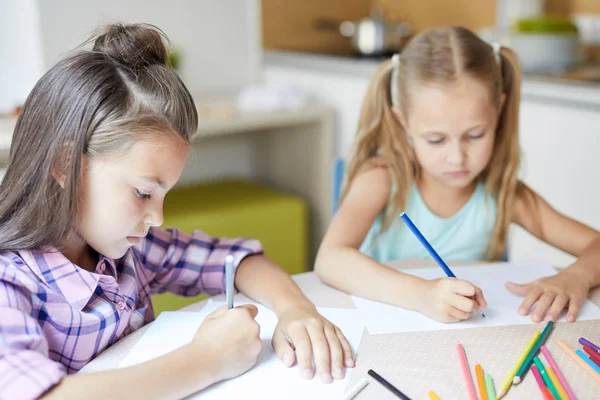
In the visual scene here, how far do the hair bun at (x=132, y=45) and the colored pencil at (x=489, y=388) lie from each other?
0.56 meters

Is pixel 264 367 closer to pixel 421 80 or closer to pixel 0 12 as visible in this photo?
pixel 421 80

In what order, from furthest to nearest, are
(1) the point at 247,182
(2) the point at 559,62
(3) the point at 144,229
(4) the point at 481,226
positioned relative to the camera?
1. (1) the point at 247,182
2. (2) the point at 559,62
3. (4) the point at 481,226
4. (3) the point at 144,229

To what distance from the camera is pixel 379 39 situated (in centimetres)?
257

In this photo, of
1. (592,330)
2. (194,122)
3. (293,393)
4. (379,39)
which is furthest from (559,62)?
(293,393)

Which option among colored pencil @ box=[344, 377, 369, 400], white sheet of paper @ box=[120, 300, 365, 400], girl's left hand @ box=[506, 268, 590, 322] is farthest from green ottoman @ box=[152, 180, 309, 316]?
colored pencil @ box=[344, 377, 369, 400]

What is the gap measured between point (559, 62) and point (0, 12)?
1.86 meters

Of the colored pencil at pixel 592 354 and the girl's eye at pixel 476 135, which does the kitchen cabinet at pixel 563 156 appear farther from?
the colored pencil at pixel 592 354

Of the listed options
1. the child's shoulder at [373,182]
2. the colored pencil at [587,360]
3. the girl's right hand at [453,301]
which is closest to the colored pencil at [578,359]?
the colored pencil at [587,360]

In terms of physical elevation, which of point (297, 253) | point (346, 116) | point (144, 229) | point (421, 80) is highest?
point (421, 80)

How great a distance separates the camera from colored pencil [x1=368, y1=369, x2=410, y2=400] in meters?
0.73

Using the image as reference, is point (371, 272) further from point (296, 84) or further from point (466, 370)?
point (296, 84)

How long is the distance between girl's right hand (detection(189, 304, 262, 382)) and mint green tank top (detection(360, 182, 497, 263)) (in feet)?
1.96

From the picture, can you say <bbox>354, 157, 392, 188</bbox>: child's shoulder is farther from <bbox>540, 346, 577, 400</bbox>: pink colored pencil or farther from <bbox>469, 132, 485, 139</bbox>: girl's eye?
<bbox>540, 346, 577, 400</bbox>: pink colored pencil

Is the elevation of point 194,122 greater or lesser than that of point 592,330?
greater
